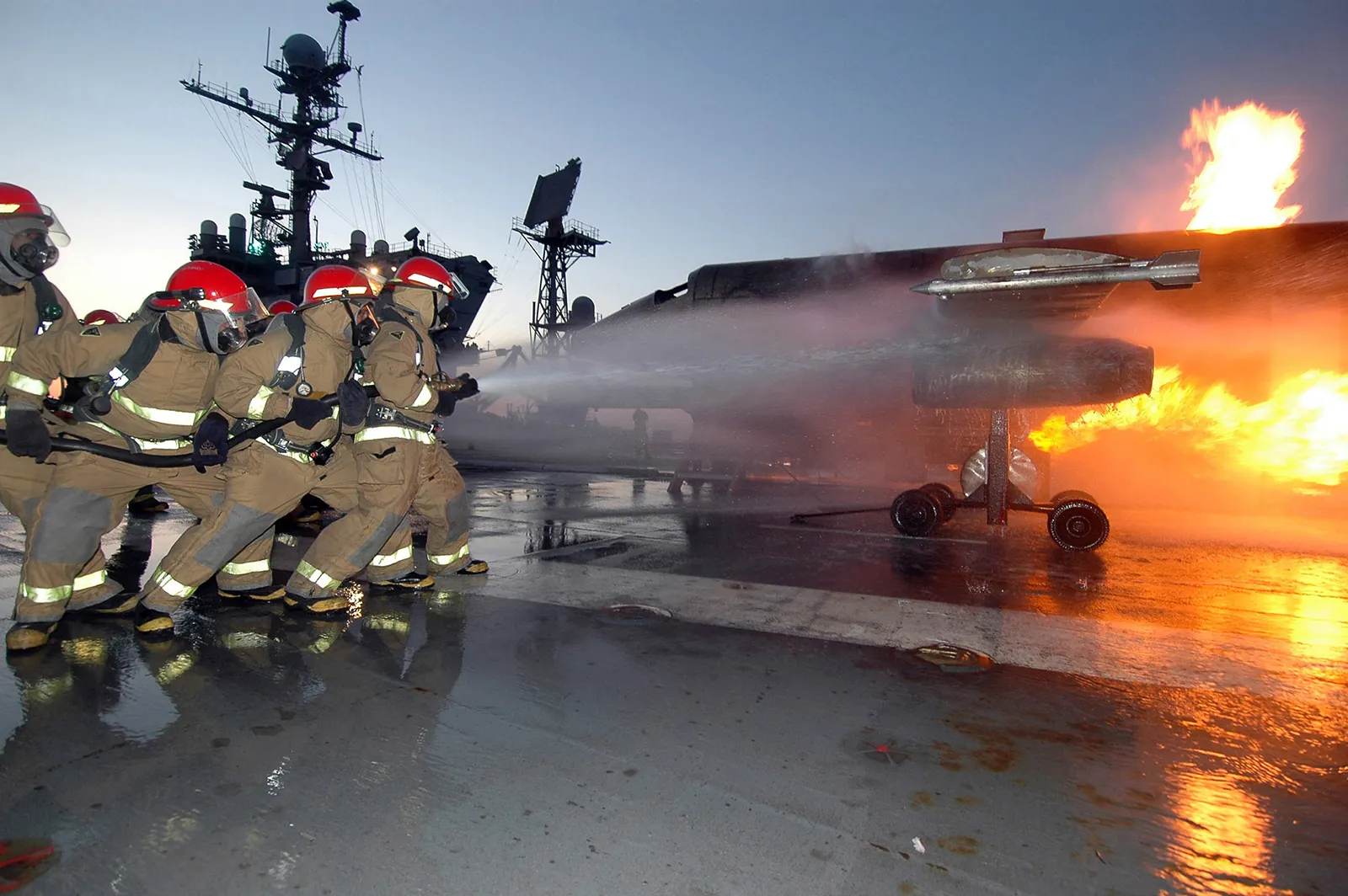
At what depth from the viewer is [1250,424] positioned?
8.73 metres

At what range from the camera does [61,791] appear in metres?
2.24

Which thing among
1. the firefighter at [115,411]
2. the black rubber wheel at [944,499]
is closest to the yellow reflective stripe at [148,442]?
the firefighter at [115,411]

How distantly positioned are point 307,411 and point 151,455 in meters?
0.91

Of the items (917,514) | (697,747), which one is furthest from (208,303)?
(917,514)

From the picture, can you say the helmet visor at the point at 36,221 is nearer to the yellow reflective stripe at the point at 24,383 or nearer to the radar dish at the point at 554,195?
the yellow reflective stripe at the point at 24,383

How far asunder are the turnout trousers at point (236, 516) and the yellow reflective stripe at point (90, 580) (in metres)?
0.51

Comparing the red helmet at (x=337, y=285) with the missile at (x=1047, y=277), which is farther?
the missile at (x=1047, y=277)

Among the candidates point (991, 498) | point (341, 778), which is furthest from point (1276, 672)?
point (341, 778)

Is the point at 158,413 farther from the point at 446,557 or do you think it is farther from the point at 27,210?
the point at 446,557

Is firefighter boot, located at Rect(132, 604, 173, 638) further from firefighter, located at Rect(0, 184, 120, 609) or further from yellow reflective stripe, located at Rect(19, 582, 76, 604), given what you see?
firefighter, located at Rect(0, 184, 120, 609)

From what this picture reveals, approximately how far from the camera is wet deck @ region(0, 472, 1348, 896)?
1947 mm

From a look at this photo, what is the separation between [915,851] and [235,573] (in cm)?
453

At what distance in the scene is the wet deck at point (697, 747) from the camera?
6.39ft

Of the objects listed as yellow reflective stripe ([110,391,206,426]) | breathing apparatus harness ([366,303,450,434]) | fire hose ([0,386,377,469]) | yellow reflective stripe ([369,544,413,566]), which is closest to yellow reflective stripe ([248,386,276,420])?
fire hose ([0,386,377,469])
